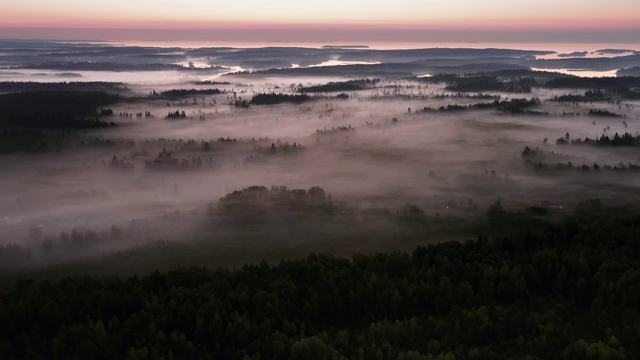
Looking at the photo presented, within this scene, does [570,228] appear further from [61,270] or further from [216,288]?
[61,270]

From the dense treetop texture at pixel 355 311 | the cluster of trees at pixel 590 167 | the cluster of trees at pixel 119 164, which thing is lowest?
the cluster of trees at pixel 119 164

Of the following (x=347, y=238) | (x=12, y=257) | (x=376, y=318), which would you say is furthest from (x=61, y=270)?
(x=376, y=318)

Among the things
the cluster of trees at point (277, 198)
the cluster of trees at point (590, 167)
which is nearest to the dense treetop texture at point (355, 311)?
the cluster of trees at point (277, 198)

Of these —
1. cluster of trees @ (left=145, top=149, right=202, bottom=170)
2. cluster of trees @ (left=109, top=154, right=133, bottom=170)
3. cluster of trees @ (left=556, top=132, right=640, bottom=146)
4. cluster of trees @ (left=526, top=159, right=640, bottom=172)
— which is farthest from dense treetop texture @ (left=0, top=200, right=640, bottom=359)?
cluster of trees @ (left=556, top=132, right=640, bottom=146)

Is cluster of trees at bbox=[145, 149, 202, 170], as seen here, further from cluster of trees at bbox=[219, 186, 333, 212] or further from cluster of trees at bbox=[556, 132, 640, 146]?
cluster of trees at bbox=[556, 132, 640, 146]

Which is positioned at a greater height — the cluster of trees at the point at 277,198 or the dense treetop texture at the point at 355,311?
the dense treetop texture at the point at 355,311

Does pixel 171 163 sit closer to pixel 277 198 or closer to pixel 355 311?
pixel 277 198

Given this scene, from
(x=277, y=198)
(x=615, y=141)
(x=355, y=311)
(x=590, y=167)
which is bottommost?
(x=277, y=198)

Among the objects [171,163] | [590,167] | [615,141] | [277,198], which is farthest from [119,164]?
[615,141]

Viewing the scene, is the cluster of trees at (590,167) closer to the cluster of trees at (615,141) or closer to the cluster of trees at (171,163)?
the cluster of trees at (615,141)
